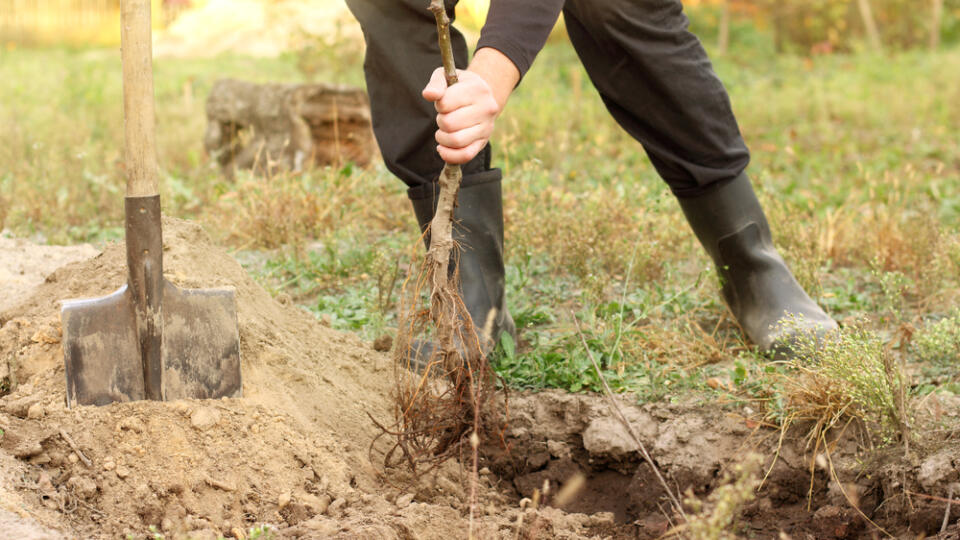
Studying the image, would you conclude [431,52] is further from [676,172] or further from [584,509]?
[584,509]

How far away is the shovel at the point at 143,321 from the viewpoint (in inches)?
69.1

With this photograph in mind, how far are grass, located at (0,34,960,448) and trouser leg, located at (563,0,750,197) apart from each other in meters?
0.28

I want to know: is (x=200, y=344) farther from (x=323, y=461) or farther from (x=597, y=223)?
(x=597, y=223)

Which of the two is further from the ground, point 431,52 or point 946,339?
point 431,52

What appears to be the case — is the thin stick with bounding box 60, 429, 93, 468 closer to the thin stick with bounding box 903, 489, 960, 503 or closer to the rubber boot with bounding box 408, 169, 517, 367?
the rubber boot with bounding box 408, 169, 517, 367

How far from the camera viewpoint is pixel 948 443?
1.76 meters

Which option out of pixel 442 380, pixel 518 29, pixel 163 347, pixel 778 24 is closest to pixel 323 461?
pixel 442 380

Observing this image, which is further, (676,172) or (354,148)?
(354,148)

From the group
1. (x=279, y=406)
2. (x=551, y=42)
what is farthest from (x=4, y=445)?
(x=551, y=42)

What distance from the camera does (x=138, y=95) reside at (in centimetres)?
176

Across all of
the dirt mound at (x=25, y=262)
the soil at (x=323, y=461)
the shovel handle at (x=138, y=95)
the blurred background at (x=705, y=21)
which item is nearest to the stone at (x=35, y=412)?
the soil at (x=323, y=461)

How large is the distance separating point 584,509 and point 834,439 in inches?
23.2

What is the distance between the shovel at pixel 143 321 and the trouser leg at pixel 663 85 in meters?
1.13

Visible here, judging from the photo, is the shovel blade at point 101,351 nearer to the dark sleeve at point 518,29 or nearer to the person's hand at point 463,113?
the person's hand at point 463,113
